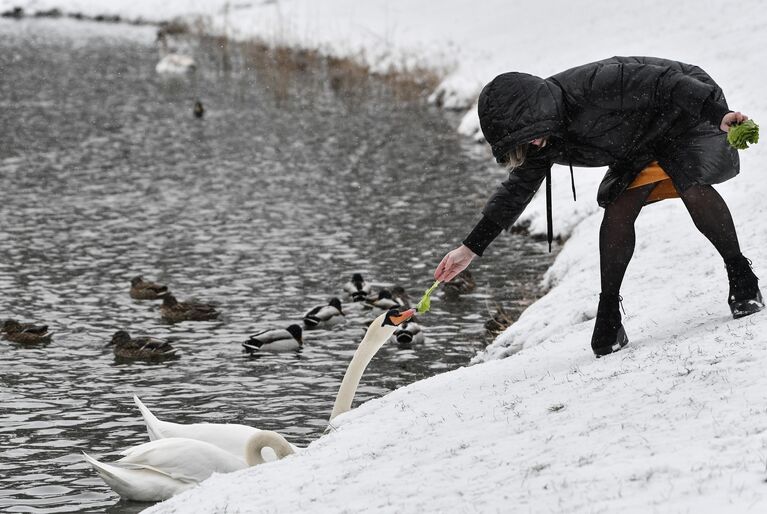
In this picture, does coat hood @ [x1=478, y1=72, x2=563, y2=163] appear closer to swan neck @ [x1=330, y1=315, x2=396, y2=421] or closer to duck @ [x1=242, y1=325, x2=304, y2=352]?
swan neck @ [x1=330, y1=315, x2=396, y2=421]

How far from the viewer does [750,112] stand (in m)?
19.6

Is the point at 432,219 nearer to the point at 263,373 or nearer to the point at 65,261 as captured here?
the point at 65,261

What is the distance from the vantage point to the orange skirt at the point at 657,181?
7.51m

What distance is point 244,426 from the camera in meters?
9.11

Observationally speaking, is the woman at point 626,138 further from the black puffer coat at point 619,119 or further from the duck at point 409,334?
the duck at point 409,334

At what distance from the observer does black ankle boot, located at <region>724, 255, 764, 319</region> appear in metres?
7.40

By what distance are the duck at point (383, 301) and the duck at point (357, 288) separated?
209 mm

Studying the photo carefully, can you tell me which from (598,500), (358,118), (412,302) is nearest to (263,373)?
(412,302)

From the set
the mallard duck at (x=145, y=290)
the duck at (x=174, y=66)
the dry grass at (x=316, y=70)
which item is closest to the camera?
the mallard duck at (x=145, y=290)

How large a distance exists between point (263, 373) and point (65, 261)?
608 centimetres

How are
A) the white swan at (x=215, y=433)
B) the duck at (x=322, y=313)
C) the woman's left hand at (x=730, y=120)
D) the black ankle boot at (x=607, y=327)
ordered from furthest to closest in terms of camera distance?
→ the duck at (x=322, y=313) → the white swan at (x=215, y=433) → the black ankle boot at (x=607, y=327) → the woman's left hand at (x=730, y=120)

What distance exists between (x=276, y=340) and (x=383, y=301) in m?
1.95

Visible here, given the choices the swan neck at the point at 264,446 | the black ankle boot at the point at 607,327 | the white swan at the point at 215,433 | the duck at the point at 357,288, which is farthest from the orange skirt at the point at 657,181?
the duck at the point at 357,288

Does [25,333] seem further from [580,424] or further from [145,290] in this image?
[580,424]
